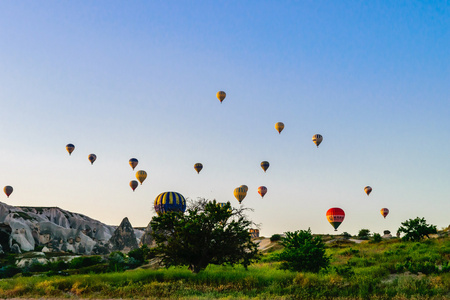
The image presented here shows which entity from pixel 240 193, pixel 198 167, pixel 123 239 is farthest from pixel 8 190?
pixel 240 193

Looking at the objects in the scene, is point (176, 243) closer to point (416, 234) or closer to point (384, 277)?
point (384, 277)

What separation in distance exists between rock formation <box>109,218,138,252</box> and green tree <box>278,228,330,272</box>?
76.7 m

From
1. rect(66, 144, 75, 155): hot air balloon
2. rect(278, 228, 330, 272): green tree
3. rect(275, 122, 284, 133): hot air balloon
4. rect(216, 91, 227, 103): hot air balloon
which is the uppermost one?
rect(216, 91, 227, 103): hot air balloon

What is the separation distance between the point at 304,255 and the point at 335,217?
3350 cm

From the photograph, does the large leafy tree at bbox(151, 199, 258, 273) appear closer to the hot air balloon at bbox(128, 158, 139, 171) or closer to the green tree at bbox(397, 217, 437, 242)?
the green tree at bbox(397, 217, 437, 242)

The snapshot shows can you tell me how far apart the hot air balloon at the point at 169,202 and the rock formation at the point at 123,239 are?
40.9m

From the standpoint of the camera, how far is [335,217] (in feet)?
190

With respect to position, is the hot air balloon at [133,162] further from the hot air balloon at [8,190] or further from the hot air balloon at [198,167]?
the hot air balloon at [8,190]

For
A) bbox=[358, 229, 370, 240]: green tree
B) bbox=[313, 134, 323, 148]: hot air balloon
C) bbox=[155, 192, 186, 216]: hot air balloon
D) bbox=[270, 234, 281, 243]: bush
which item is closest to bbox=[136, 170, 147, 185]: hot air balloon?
bbox=[155, 192, 186, 216]: hot air balloon

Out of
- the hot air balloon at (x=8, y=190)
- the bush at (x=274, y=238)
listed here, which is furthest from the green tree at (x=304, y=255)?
the hot air balloon at (x=8, y=190)

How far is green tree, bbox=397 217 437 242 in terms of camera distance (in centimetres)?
4356

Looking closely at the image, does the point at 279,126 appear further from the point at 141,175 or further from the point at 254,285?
the point at 254,285

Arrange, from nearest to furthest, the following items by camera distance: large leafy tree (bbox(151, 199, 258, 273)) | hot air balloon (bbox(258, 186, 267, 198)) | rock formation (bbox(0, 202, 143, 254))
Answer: large leafy tree (bbox(151, 199, 258, 273))
hot air balloon (bbox(258, 186, 267, 198))
rock formation (bbox(0, 202, 143, 254))

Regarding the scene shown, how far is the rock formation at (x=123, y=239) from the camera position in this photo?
97938mm
